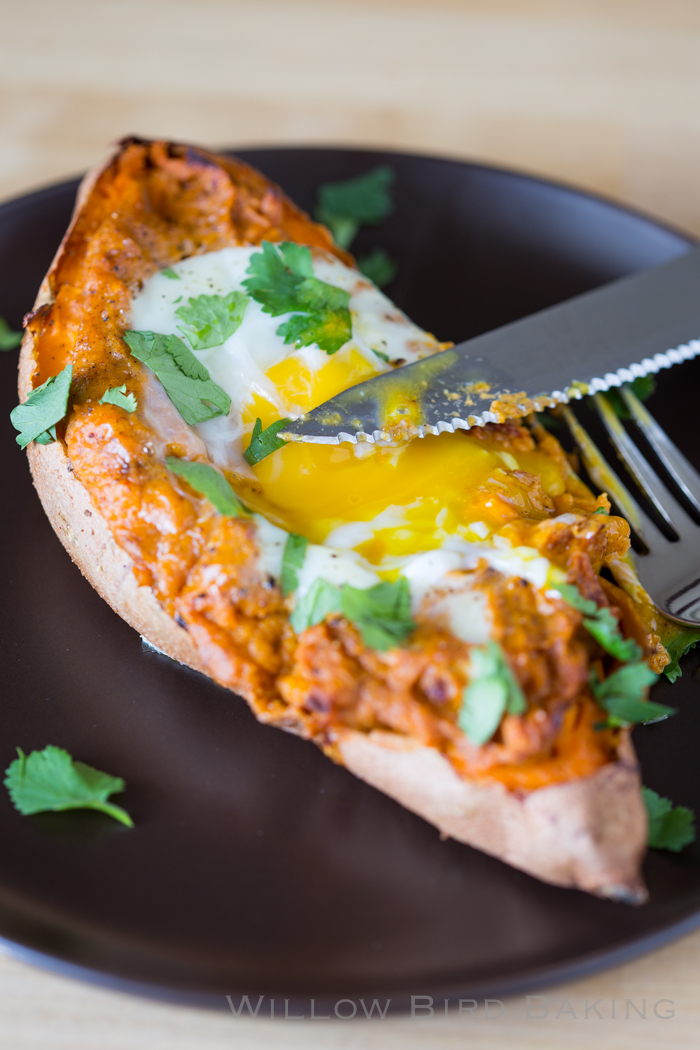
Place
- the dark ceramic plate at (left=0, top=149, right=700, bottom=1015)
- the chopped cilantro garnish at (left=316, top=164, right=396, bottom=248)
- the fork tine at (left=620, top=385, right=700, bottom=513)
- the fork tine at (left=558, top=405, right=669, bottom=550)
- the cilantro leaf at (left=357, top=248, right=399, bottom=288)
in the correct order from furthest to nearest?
1. the chopped cilantro garnish at (left=316, top=164, right=396, bottom=248)
2. the cilantro leaf at (left=357, top=248, right=399, bottom=288)
3. the fork tine at (left=620, top=385, right=700, bottom=513)
4. the fork tine at (left=558, top=405, right=669, bottom=550)
5. the dark ceramic plate at (left=0, top=149, right=700, bottom=1015)

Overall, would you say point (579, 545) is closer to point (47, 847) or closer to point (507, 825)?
point (507, 825)

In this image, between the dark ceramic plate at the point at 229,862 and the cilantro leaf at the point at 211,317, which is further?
the cilantro leaf at the point at 211,317

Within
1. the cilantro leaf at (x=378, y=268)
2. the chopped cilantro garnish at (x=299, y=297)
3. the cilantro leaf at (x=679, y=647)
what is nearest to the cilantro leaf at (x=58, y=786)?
the chopped cilantro garnish at (x=299, y=297)

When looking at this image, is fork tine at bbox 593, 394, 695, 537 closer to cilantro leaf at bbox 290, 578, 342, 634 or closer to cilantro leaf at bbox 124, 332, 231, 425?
cilantro leaf at bbox 290, 578, 342, 634

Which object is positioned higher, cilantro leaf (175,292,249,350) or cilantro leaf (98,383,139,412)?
cilantro leaf (175,292,249,350)

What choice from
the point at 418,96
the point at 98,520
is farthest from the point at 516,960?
the point at 418,96

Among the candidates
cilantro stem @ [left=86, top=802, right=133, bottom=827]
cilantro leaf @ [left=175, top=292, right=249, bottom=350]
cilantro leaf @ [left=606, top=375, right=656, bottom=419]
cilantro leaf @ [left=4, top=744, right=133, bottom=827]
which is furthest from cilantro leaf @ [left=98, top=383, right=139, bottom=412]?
cilantro leaf @ [left=606, top=375, right=656, bottom=419]

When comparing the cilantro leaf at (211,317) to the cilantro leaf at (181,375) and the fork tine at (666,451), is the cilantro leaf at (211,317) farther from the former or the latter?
A: the fork tine at (666,451)
